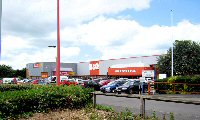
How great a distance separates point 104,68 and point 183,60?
1002 inches

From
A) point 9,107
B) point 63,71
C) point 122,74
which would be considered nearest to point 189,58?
point 122,74

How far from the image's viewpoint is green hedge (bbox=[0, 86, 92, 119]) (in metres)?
11.0

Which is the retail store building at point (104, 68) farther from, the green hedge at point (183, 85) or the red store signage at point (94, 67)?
the green hedge at point (183, 85)

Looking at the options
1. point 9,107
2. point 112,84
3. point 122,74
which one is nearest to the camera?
point 9,107

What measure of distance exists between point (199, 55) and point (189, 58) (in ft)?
6.11

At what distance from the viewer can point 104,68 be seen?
83312 millimetres

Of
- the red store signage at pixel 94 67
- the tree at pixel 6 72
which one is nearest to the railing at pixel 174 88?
the red store signage at pixel 94 67

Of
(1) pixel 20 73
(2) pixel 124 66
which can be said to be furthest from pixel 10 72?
(2) pixel 124 66

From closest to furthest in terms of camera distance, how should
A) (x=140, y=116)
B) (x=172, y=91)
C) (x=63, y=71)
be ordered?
1. (x=140, y=116)
2. (x=172, y=91)
3. (x=63, y=71)

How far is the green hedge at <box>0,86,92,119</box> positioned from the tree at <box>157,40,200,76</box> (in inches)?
1995

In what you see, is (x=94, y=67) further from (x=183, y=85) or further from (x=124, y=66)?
(x=183, y=85)

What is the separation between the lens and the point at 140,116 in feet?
32.2

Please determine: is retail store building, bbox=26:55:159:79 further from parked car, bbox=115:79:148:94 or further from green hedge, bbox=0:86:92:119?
green hedge, bbox=0:86:92:119

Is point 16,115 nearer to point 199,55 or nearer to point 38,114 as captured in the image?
point 38,114
